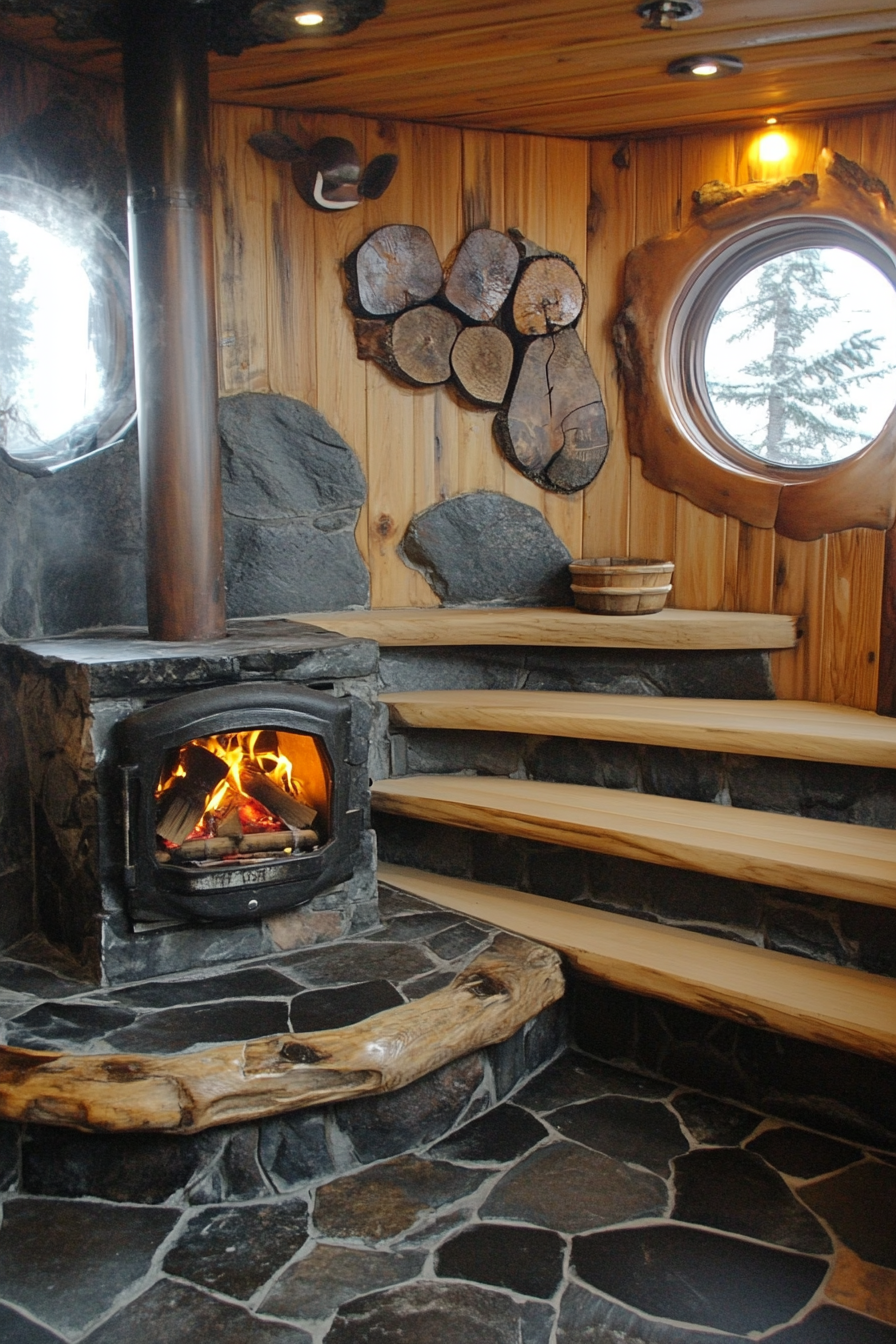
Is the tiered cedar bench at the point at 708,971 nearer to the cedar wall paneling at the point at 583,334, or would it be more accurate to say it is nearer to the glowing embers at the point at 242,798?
the glowing embers at the point at 242,798

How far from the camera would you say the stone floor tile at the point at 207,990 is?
270 centimetres

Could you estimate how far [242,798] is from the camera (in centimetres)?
305

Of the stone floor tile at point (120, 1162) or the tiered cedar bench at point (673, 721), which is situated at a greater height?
the tiered cedar bench at point (673, 721)

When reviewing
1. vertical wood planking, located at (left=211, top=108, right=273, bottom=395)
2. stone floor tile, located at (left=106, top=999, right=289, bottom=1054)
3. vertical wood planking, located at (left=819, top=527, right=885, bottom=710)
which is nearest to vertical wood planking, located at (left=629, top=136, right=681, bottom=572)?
vertical wood planking, located at (left=819, top=527, right=885, bottom=710)

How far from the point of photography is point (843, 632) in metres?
3.65

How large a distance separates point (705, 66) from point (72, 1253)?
3.36 metres

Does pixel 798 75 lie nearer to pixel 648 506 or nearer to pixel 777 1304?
pixel 648 506

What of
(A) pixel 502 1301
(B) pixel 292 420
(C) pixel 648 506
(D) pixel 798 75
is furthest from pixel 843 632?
(A) pixel 502 1301

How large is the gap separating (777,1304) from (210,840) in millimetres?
1618

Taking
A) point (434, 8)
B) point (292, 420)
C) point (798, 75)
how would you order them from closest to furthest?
point (434, 8), point (798, 75), point (292, 420)

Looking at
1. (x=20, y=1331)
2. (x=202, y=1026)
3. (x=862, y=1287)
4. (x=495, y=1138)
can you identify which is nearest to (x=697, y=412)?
(x=495, y=1138)

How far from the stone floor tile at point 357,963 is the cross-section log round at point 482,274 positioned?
219 cm

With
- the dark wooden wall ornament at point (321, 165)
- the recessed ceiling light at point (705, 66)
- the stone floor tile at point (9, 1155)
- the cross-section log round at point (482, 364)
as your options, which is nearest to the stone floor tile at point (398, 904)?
the stone floor tile at point (9, 1155)

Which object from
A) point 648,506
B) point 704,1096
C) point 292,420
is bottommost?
point 704,1096
